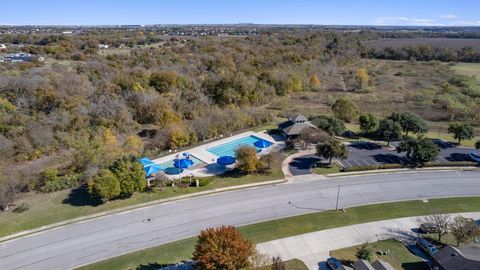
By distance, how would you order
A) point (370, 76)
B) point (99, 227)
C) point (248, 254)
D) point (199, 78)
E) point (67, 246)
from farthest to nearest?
point (370, 76)
point (199, 78)
point (99, 227)
point (67, 246)
point (248, 254)

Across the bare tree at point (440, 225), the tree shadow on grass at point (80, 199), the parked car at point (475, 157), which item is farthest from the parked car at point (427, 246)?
the tree shadow on grass at point (80, 199)

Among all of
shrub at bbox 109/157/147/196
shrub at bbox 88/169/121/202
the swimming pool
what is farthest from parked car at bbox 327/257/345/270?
the swimming pool

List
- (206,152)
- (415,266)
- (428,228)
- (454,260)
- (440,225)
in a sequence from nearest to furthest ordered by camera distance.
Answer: (454,260)
(415,266)
(440,225)
(428,228)
(206,152)

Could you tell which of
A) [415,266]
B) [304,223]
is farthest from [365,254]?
[304,223]

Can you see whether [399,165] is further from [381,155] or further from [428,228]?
[428,228]

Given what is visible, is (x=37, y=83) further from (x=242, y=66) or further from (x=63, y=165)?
(x=242, y=66)

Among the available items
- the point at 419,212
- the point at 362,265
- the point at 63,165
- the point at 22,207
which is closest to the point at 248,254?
the point at 362,265
